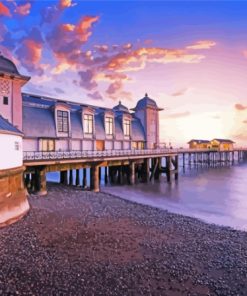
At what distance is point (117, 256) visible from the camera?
7840mm

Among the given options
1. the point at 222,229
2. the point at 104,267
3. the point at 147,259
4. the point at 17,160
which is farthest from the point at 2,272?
the point at 222,229

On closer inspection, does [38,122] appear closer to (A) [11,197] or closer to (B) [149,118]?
(A) [11,197]

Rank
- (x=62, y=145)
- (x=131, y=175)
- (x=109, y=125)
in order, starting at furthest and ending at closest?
(x=109, y=125) → (x=131, y=175) → (x=62, y=145)

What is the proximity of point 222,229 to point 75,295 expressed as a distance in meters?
8.18

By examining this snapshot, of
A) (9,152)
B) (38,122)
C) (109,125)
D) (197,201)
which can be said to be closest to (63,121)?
(38,122)

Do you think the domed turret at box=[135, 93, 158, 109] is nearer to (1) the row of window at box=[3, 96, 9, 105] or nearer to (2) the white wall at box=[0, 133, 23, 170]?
(1) the row of window at box=[3, 96, 9, 105]

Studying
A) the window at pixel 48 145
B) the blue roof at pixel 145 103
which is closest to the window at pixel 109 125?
the blue roof at pixel 145 103

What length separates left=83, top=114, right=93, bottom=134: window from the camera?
88.0 feet

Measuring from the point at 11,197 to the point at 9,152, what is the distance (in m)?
2.00

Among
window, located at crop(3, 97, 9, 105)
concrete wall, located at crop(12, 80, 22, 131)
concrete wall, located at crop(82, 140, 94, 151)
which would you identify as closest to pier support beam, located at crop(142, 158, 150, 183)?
concrete wall, located at crop(82, 140, 94, 151)

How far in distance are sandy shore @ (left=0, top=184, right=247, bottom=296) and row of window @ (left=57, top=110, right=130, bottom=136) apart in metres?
13.0

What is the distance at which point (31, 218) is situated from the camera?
11234 millimetres

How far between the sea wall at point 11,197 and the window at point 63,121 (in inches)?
483

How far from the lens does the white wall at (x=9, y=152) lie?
10828 mm
